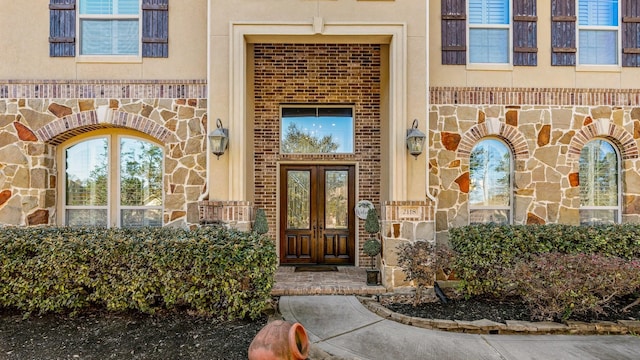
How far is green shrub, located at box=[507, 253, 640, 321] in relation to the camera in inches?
176

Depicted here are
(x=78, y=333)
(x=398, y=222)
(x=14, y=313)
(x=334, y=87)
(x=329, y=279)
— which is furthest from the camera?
(x=334, y=87)

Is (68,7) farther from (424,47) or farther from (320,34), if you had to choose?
(424,47)

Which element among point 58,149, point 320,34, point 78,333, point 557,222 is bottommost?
point 78,333

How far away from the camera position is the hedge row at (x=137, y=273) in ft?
14.7

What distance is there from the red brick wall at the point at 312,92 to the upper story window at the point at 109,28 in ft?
6.37

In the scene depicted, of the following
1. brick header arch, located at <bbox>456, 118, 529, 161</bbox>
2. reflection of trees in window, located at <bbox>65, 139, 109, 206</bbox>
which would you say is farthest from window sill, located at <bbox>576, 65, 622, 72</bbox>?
reflection of trees in window, located at <bbox>65, 139, 109, 206</bbox>

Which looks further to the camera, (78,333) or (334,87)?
(334,87)

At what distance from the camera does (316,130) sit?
750 centimetres

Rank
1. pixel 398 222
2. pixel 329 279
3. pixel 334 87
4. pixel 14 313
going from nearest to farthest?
pixel 14 313 → pixel 398 222 → pixel 329 279 → pixel 334 87

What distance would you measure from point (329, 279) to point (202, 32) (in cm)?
477

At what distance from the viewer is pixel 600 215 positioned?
6574 millimetres

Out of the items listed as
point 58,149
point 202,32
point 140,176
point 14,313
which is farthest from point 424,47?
point 14,313

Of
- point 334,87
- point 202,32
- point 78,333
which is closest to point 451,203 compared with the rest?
point 334,87

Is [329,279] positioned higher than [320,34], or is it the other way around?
[320,34]
